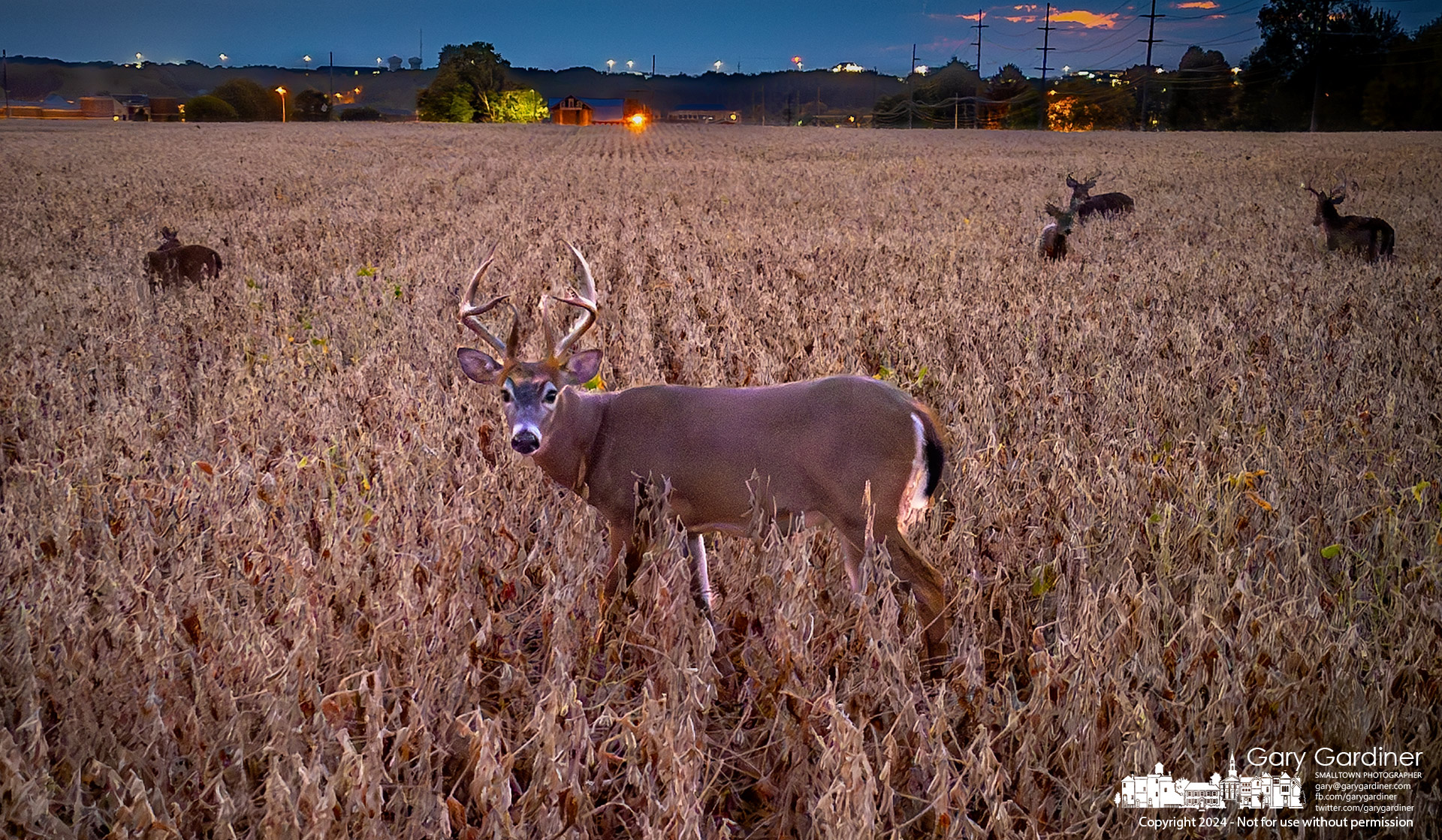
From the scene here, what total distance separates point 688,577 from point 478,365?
1314 mm

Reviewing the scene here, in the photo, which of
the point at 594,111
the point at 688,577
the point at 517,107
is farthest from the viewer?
the point at 594,111

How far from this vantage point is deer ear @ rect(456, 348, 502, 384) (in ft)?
12.2

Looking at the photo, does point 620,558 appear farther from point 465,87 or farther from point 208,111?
point 465,87

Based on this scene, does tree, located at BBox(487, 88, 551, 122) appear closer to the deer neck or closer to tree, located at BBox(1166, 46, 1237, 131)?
tree, located at BBox(1166, 46, 1237, 131)

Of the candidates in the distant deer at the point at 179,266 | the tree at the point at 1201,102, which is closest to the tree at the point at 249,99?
the tree at the point at 1201,102

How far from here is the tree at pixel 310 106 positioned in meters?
104

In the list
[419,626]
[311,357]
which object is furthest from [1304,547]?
[311,357]

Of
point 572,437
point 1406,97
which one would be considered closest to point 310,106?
point 1406,97

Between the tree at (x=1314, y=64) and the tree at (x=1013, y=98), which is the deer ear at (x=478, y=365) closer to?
the tree at (x=1314, y=64)

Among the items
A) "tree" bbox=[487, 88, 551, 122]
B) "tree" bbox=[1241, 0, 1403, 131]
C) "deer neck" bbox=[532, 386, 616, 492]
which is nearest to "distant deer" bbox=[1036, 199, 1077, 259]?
"deer neck" bbox=[532, 386, 616, 492]

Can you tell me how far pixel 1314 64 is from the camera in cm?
7112

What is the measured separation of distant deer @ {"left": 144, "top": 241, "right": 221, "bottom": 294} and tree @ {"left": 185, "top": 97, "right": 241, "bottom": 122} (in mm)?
90802

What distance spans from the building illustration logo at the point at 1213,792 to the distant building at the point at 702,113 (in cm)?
13662

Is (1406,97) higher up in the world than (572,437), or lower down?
higher up
